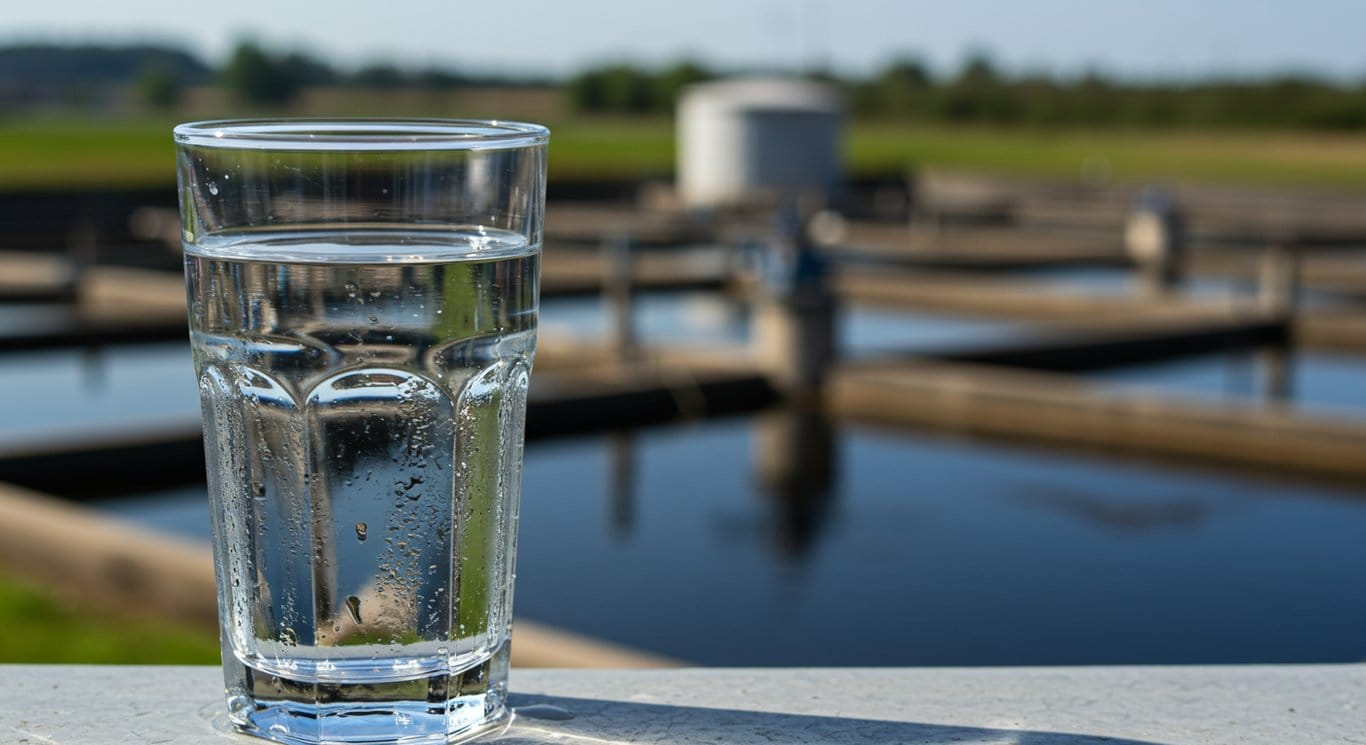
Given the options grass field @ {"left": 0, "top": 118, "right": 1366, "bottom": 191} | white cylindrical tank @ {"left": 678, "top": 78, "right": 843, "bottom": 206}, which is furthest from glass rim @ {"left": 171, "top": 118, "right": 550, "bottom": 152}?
grass field @ {"left": 0, "top": 118, "right": 1366, "bottom": 191}

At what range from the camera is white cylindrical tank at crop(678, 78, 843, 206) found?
36969mm

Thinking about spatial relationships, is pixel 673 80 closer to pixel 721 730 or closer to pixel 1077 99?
pixel 1077 99

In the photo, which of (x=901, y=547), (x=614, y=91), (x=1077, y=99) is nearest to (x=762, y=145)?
(x=901, y=547)

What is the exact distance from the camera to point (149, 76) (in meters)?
120

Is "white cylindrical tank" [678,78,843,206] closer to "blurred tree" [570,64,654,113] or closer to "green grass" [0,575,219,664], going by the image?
"green grass" [0,575,219,664]

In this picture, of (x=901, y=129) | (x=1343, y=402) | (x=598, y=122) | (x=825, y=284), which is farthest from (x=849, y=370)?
(x=598, y=122)

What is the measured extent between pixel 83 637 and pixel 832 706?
21.2 ft

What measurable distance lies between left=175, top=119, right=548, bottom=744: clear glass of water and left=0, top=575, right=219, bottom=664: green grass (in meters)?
5.61

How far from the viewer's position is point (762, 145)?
37.1 meters

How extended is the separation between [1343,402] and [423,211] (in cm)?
1445

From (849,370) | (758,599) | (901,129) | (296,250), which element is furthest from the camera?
(901,129)

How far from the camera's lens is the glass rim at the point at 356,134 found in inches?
65.0

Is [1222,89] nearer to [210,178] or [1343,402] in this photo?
[1343,402]

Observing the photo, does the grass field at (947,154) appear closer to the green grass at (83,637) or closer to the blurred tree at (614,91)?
the blurred tree at (614,91)
